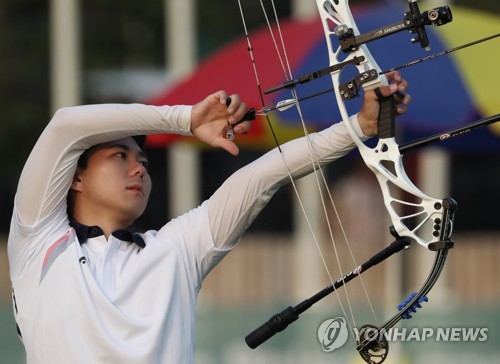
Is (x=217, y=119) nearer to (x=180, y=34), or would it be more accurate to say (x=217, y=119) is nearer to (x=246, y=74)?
Result: (x=246, y=74)

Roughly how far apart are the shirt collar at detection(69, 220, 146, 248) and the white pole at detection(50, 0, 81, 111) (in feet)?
29.6

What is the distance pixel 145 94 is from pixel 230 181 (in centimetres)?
871

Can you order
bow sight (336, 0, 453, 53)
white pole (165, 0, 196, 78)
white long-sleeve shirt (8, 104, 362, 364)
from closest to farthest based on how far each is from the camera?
bow sight (336, 0, 453, 53) < white long-sleeve shirt (8, 104, 362, 364) < white pole (165, 0, 196, 78)

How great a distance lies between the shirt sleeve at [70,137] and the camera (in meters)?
2.99

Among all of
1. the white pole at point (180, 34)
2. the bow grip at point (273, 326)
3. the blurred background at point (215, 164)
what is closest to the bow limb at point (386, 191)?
the bow grip at point (273, 326)

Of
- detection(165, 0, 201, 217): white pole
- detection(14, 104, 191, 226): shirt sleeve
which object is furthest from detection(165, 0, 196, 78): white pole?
detection(14, 104, 191, 226): shirt sleeve

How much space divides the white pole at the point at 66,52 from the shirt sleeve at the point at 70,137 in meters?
9.04

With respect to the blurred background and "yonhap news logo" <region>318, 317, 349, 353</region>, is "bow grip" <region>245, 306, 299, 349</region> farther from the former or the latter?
the blurred background

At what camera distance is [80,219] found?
322 cm

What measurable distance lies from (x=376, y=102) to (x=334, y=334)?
2.06 ft

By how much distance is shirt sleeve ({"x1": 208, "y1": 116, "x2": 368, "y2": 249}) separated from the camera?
9.86 ft

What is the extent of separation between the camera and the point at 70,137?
3066 millimetres

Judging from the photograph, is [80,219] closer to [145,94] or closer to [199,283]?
[199,283]

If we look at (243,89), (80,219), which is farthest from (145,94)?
(80,219)
